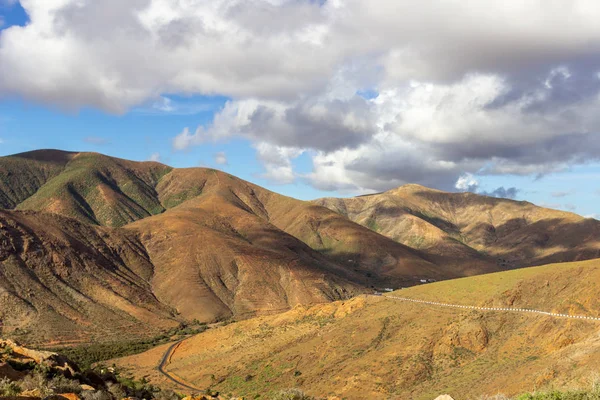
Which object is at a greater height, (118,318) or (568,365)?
(568,365)

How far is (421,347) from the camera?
47.4 m

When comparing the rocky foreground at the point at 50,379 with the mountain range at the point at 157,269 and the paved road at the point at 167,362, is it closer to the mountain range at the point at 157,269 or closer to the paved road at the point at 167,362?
the paved road at the point at 167,362

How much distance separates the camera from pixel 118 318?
93375 mm

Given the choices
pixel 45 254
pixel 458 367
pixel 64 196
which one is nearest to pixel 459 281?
pixel 458 367

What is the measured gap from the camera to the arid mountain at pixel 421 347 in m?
38.4

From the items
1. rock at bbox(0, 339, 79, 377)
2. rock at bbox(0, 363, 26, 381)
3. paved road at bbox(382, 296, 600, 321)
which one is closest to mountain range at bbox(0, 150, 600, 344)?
paved road at bbox(382, 296, 600, 321)

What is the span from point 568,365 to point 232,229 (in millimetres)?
127733

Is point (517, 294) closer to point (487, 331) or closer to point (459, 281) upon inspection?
point (487, 331)

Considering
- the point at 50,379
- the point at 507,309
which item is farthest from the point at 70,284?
the point at 50,379

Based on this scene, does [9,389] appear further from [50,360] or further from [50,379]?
[50,360]

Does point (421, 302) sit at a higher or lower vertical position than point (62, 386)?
higher

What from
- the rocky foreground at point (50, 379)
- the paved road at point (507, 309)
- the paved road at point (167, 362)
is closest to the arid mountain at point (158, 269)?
the paved road at point (167, 362)

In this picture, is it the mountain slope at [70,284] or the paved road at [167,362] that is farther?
the mountain slope at [70,284]

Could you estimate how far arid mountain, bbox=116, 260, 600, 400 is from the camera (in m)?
38.4
